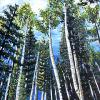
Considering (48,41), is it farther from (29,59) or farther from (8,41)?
(8,41)

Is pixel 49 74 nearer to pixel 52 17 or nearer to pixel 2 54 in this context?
pixel 52 17

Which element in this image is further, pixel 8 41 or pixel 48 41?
pixel 48 41

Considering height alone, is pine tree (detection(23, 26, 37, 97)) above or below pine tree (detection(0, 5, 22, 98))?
above

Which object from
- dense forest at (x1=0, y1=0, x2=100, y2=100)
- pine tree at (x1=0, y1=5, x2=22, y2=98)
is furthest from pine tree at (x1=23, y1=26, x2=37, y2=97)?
pine tree at (x1=0, y1=5, x2=22, y2=98)

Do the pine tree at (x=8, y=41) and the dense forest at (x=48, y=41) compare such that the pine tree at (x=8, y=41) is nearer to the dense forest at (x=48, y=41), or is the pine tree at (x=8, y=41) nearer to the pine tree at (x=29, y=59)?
the dense forest at (x=48, y=41)

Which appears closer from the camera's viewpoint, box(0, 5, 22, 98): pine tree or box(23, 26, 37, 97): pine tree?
box(0, 5, 22, 98): pine tree

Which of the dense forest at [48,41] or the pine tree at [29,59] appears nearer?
the dense forest at [48,41]

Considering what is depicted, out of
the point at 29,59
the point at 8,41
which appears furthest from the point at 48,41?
the point at 8,41

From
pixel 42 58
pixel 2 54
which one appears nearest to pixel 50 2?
pixel 2 54

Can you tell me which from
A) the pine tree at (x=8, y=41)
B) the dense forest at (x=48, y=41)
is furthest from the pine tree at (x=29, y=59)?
the pine tree at (x=8, y=41)

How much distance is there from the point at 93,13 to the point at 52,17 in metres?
8.91

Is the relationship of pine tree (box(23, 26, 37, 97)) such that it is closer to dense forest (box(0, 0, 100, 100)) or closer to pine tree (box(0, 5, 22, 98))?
dense forest (box(0, 0, 100, 100))

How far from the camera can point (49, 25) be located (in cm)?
2477

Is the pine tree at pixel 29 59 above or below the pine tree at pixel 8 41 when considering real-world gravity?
above
